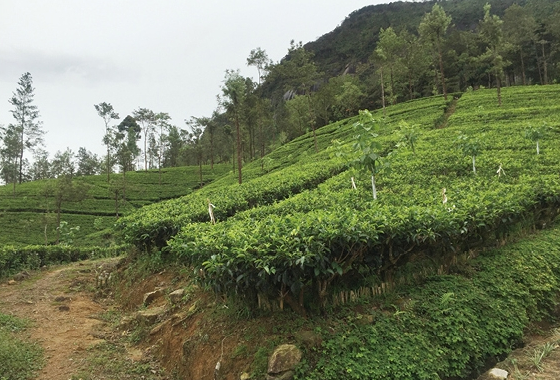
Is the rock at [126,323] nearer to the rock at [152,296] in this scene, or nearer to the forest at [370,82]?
the rock at [152,296]

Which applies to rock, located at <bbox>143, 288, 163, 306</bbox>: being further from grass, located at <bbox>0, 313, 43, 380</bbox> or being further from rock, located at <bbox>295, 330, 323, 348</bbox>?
rock, located at <bbox>295, 330, 323, 348</bbox>

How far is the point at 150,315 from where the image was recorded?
689 centimetres

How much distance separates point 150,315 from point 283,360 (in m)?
3.73

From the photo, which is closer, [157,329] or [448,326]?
[448,326]

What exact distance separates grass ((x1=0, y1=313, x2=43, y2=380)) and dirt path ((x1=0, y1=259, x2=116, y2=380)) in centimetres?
15

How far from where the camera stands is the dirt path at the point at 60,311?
5.82 meters

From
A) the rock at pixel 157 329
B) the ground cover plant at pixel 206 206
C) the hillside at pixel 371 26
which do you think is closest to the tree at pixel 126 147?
the ground cover plant at pixel 206 206

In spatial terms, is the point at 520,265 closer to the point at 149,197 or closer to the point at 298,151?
the point at 298,151

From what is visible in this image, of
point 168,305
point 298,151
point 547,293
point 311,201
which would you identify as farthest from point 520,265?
point 298,151

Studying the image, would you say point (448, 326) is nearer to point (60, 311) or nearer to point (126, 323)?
point (126, 323)

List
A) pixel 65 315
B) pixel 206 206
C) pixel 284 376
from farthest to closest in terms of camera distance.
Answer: pixel 206 206
pixel 65 315
pixel 284 376

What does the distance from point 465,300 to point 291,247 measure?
2958 mm

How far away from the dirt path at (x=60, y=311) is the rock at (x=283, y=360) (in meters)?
3.20

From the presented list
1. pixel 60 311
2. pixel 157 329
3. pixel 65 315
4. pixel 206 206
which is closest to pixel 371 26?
pixel 206 206
